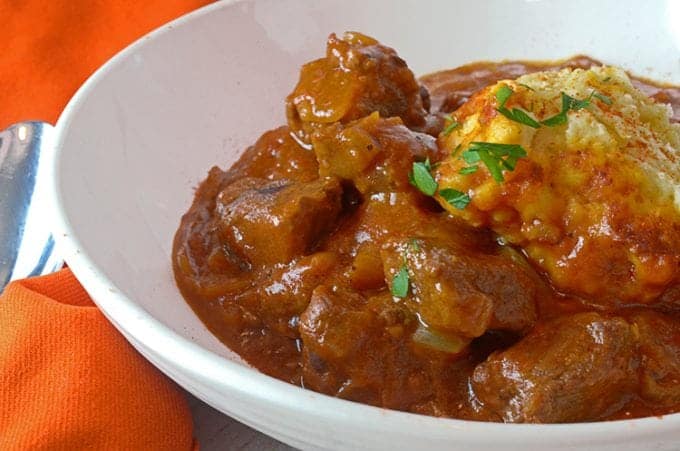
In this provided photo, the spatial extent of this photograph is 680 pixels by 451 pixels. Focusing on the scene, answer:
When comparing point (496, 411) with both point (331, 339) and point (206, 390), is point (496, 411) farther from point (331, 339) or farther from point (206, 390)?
point (206, 390)

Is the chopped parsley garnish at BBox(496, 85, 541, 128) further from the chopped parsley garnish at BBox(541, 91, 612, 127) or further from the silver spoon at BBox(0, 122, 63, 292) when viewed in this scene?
the silver spoon at BBox(0, 122, 63, 292)

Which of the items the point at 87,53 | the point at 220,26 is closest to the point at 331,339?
the point at 220,26

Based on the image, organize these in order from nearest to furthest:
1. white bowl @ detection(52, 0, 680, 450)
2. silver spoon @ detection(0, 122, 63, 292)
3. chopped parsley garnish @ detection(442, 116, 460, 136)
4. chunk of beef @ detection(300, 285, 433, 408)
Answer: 1. white bowl @ detection(52, 0, 680, 450)
2. chunk of beef @ detection(300, 285, 433, 408)
3. chopped parsley garnish @ detection(442, 116, 460, 136)
4. silver spoon @ detection(0, 122, 63, 292)

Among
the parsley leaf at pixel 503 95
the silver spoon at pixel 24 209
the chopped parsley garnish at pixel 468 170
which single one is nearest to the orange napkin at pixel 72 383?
the silver spoon at pixel 24 209

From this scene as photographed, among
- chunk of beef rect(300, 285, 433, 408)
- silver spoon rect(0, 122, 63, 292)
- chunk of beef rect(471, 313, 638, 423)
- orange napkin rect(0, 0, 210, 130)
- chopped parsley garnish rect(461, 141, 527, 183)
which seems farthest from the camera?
orange napkin rect(0, 0, 210, 130)

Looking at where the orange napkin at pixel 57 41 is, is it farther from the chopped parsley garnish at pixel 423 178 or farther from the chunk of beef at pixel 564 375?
the chunk of beef at pixel 564 375

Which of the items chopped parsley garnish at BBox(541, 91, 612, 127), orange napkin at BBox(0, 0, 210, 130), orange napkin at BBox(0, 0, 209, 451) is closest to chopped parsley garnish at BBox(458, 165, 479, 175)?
chopped parsley garnish at BBox(541, 91, 612, 127)

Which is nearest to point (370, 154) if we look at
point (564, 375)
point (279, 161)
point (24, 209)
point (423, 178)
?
point (423, 178)

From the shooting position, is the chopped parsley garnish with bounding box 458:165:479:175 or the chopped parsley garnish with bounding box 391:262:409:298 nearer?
the chopped parsley garnish with bounding box 391:262:409:298

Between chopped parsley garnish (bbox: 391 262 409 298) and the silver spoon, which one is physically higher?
chopped parsley garnish (bbox: 391 262 409 298)
